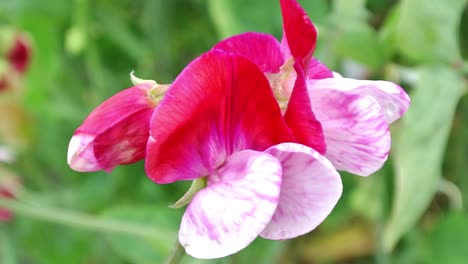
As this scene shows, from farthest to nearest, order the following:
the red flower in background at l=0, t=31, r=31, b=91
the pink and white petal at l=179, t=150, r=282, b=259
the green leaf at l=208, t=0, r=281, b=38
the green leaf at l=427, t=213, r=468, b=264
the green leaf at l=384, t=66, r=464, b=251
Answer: the red flower in background at l=0, t=31, r=31, b=91
the green leaf at l=427, t=213, r=468, b=264
the green leaf at l=208, t=0, r=281, b=38
the green leaf at l=384, t=66, r=464, b=251
the pink and white petal at l=179, t=150, r=282, b=259

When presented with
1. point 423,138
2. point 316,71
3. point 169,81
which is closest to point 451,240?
point 423,138

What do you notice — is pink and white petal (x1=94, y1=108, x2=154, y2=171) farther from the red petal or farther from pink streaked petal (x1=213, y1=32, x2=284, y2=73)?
the red petal

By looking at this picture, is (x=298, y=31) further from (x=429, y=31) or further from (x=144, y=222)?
(x=144, y=222)

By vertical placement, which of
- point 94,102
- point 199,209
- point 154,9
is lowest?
point 94,102

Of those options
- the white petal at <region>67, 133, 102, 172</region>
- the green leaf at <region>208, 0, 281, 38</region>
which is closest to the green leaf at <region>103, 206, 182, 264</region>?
the green leaf at <region>208, 0, 281, 38</region>

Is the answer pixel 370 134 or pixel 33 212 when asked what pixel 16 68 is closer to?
pixel 33 212

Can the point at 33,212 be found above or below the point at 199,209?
below

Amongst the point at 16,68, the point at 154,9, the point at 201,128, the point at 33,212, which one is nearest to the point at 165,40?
the point at 154,9

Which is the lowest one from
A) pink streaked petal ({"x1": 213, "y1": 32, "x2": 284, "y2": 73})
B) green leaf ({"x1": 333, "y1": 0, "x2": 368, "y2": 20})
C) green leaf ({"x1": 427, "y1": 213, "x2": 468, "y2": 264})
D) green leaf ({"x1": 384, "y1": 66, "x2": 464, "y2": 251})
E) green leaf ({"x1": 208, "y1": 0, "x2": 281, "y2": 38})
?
green leaf ({"x1": 427, "y1": 213, "x2": 468, "y2": 264})
